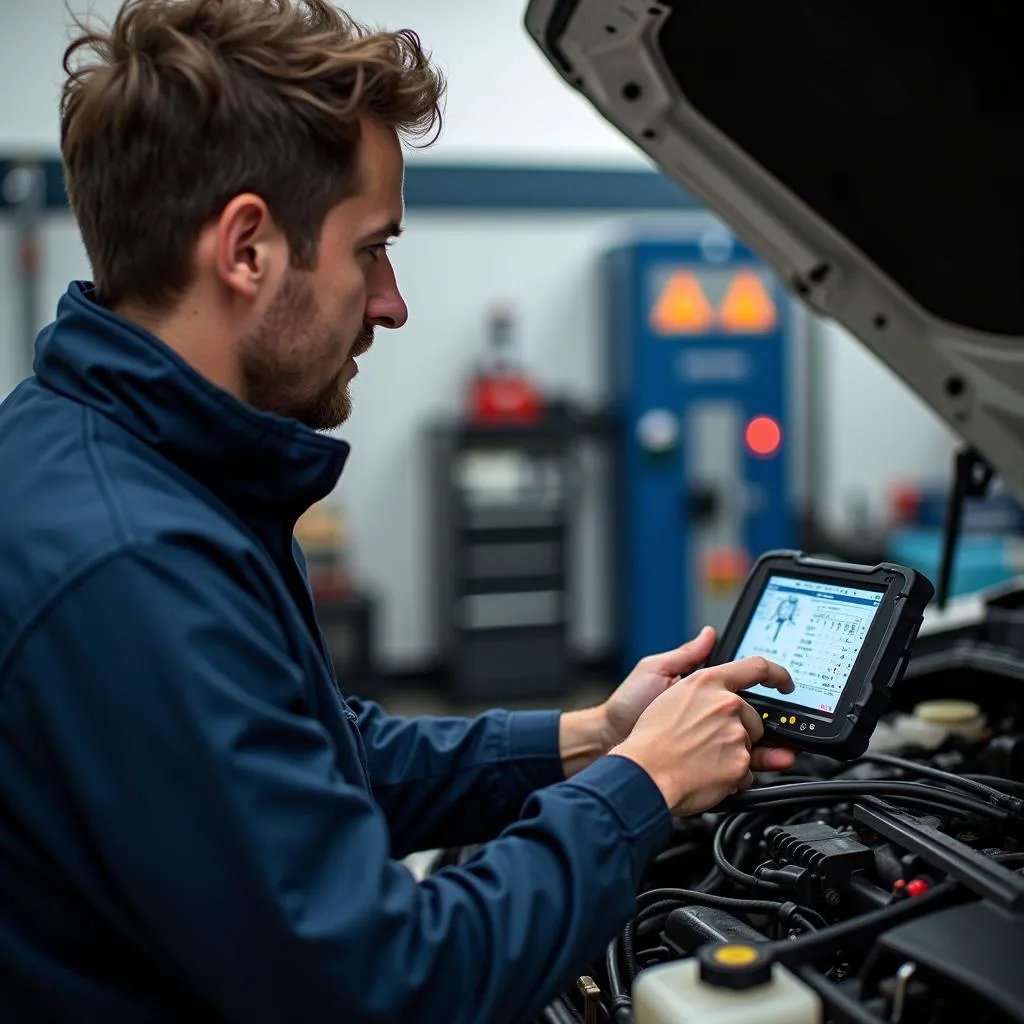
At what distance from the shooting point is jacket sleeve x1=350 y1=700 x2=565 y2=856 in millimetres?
1211

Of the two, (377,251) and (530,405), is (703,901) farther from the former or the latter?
(530,405)

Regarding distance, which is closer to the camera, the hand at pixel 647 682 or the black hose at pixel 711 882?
the black hose at pixel 711 882

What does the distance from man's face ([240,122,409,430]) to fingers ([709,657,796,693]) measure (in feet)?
1.38

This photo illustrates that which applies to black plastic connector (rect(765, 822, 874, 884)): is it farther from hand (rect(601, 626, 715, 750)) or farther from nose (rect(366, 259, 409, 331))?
nose (rect(366, 259, 409, 331))

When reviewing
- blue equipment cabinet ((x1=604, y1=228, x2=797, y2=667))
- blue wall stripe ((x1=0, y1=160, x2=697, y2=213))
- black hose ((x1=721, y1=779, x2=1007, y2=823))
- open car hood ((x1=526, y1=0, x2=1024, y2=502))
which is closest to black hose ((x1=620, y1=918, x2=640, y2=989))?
black hose ((x1=721, y1=779, x2=1007, y2=823))

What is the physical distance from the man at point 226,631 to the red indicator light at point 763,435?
3492 mm

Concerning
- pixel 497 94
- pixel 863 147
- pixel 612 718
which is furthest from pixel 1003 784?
pixel 497 94

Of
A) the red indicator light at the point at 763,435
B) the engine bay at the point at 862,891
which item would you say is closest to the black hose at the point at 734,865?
the engine bay at the point at 862,891

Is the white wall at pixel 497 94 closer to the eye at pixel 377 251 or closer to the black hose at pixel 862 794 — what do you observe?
the eye at pixel 377 251

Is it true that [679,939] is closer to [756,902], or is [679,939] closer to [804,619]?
[756,902]

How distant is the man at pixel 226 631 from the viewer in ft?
2.33

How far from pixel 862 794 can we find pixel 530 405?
3339 mm

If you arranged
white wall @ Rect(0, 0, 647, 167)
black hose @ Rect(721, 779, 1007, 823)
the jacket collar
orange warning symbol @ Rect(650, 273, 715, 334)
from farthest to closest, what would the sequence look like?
1. white wall @ Rect(0, 0, 647, 167)
2. orange warning symbol @ Rect(650, 273, 715, 334)
3. black hose @ Rect(721, 779, 1007, 823)
4. the jacket collar

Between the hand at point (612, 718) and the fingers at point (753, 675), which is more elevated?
the fingers at point (753, 675)
